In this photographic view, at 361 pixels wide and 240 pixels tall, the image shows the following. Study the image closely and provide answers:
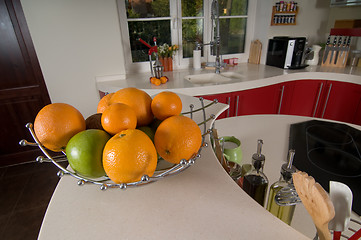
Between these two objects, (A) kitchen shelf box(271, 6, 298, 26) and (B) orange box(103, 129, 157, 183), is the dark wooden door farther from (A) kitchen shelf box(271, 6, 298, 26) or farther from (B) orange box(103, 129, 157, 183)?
(A) kitchen shelf box(271, 6, 298, 26)

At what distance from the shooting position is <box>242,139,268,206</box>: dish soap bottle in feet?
1.94

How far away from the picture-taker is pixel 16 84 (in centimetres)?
205

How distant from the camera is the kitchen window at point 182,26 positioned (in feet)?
7.25

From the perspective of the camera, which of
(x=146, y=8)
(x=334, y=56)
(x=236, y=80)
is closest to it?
(x=236, y=80)

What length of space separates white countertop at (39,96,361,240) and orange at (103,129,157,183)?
96 mm

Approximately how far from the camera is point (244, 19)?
8.62 feet

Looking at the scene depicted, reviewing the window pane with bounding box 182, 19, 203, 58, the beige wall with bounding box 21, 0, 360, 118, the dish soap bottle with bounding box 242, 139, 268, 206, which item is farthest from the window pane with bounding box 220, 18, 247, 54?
the dish soap bottle with bounding box 242, 139, 268, 206

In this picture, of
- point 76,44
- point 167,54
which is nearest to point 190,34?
point 167,54

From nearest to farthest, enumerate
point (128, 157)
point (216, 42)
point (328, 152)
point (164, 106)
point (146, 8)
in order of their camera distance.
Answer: point (128, 157)
point (164, 106)
point (328, 152)
point (146, 8)
point (216, 42)

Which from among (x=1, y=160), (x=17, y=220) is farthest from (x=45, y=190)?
(x=1, y=160)

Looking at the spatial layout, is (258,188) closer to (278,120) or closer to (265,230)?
(265,230)

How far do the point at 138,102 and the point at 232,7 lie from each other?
2476 millimetres

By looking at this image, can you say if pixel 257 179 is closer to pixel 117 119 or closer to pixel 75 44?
pixel 117 119

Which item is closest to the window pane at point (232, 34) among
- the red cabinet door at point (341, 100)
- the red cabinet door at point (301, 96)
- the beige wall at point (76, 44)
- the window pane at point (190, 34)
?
the window pane at point (190, 34)
